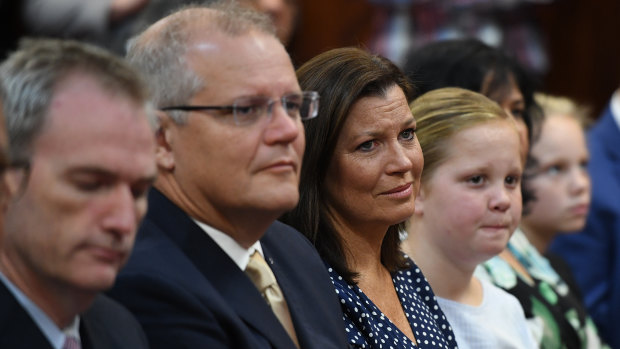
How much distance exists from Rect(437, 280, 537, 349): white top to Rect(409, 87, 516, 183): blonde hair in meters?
0.36

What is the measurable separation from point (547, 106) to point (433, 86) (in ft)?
3.65

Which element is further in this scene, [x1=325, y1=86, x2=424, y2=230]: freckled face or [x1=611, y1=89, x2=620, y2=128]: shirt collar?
[x1=611, y1=89, x2=620, y2=128]: shirt collar

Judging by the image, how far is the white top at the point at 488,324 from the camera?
2754mm

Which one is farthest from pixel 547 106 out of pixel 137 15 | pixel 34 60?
pixel 34 60

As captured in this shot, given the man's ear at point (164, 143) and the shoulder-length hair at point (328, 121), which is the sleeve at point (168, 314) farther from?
the shoulder-length hair at point (328, 121)

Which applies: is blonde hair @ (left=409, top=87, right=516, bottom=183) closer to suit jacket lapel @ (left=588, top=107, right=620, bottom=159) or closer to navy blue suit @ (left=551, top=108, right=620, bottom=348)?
navy blue suit @ (left=551, top=108, right=620, bottom=348)

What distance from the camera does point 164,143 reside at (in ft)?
6.39

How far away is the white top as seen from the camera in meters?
2.75

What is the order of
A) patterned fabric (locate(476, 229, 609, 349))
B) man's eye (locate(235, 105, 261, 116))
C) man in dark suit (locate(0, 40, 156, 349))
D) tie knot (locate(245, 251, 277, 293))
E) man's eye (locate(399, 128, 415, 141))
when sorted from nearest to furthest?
man in dark suit (locate(0, 40, 156, 349)) → man's eye (locate(235, 105, 261, 116)) → tie knot (locate(245, 251, 277, 293)) → man's eye (locate(399, 128, 415, 141)) → patterned fabric (locate(476, 229, 609, 349))

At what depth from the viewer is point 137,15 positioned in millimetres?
3777

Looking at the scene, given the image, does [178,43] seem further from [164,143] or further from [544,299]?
[544,299]

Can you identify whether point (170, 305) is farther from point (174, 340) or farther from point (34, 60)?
point (34, 60)

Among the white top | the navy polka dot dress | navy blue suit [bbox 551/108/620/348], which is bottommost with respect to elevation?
navy blue suit [bbox 551/108/620/348]

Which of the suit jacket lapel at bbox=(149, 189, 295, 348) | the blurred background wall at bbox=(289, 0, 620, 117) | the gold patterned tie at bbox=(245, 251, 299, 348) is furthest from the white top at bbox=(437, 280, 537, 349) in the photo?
the blurred background wall at bbox=(289, 0, 620, 117)
